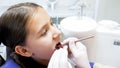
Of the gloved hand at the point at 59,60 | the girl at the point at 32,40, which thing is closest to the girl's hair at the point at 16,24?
the girl at the point at 32,40

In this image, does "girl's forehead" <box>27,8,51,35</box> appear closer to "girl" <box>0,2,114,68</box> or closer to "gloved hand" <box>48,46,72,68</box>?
"girl" <box>0,2,114,68</box>

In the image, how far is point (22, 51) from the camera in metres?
0.81

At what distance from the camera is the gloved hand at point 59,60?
0.75 m

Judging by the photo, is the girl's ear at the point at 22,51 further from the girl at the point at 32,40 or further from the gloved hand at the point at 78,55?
the gloved hand at the point at 78,55

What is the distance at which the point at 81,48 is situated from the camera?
829 millimetres

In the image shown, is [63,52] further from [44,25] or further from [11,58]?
[11,58]

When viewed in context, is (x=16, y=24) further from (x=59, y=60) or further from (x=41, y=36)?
(x=59, y=60)

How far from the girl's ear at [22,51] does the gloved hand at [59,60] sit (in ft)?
0.37

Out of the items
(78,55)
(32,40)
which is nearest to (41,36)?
(32,40)

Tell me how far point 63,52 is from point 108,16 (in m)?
0.75

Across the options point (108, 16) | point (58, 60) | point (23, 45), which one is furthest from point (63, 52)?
point (108, 16)

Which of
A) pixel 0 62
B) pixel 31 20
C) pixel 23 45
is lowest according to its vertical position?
pixel 0 62

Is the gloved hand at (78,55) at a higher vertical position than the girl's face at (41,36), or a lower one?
lower

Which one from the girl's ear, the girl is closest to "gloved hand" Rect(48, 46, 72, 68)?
the girl
